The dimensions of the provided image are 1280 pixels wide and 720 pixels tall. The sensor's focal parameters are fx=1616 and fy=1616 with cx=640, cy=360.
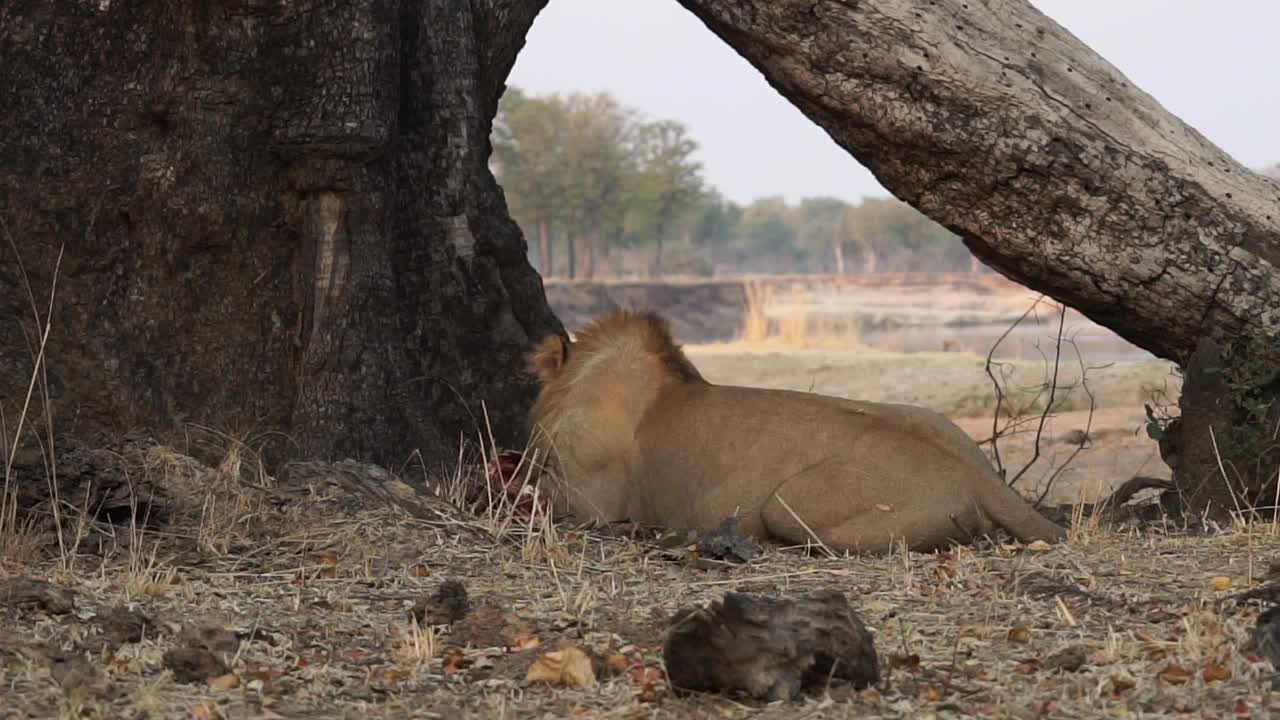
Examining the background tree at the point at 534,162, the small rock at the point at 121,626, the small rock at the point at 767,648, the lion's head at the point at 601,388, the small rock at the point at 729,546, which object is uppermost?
the background tree at the point at 534,162

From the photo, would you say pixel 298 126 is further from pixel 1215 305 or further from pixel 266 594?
pixel 1215 305

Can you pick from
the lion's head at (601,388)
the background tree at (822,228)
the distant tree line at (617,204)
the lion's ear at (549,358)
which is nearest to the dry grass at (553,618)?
the lion's head at (601,388)

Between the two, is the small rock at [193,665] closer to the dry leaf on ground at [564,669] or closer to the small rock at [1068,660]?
the dry leaf on ground at [564,669]

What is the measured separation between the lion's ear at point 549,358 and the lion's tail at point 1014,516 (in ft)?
6.10

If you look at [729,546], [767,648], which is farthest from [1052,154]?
[767,648]

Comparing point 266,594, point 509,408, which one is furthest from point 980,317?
point 266,594

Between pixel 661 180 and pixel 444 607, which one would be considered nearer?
pixel 444 607

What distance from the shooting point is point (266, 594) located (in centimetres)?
478

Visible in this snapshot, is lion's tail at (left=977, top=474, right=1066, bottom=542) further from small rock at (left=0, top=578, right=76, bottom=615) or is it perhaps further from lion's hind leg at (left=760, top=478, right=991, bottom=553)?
small rock at (left=0, top=578, right=76, bottom=615)

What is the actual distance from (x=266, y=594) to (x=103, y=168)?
98.8 inches

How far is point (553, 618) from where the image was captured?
4.44m

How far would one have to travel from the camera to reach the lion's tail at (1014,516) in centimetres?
558

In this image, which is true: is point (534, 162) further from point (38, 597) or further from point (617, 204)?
point (38, 597)

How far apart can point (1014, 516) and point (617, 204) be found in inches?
2036
